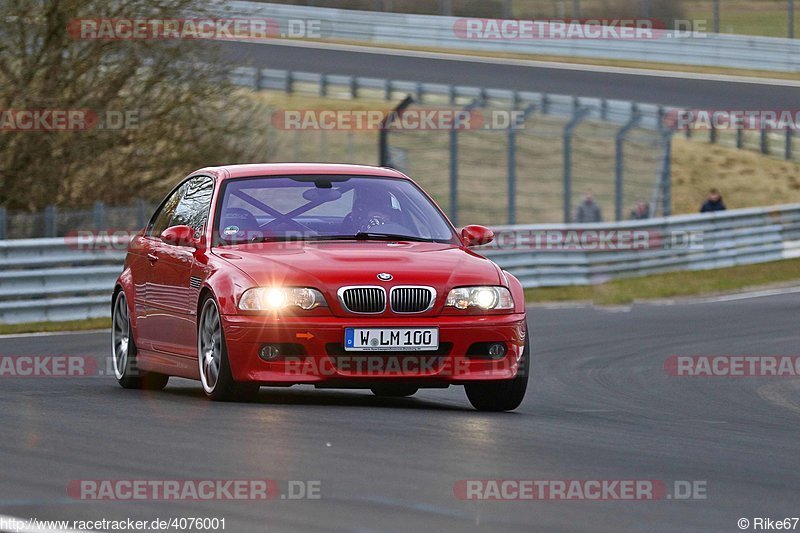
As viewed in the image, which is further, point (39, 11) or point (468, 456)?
point (39, 11)

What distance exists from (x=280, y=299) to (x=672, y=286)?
54.5ft

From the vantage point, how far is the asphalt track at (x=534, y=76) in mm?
39250

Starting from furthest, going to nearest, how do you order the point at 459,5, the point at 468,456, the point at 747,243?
the point at 459,5, the point at 747,243, the point at 468,456

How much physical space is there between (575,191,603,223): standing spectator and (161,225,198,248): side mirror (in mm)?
17671

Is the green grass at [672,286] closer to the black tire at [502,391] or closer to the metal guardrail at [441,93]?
the metal guardrail at [441,93]

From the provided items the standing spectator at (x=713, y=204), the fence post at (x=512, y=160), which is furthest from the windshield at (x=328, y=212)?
the standing spectator at (x=713, y=204)

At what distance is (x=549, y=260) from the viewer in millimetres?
24906

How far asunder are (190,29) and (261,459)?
15852mm

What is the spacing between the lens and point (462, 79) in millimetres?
40219

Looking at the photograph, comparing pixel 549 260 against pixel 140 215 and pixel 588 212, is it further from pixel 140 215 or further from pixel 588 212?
pixel 140 215

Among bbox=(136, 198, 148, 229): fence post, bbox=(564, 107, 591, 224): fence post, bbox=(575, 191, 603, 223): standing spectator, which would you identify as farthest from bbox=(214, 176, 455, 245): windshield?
bbox=(575, 191, 603, 223): standing spectator

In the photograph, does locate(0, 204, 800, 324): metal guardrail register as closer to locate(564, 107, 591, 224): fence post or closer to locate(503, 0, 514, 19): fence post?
locate(564, 107, 591, 224): fence post

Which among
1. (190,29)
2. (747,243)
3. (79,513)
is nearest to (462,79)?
(747,243)

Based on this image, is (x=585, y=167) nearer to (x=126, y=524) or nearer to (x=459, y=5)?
(x=459, y=5)
